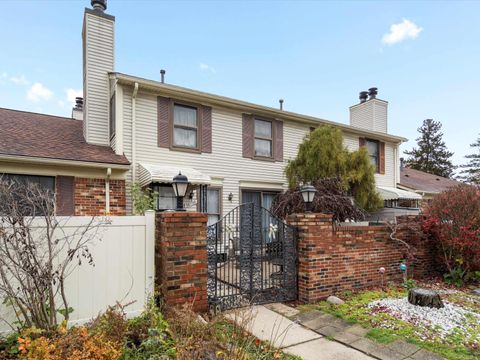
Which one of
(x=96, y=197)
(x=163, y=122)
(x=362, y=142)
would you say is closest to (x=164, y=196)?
(x=96, y=197)

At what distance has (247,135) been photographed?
1028 centimetres

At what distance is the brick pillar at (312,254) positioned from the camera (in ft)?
17.0

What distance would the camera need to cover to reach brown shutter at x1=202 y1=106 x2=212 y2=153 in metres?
9.41

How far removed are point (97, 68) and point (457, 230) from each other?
34.3 feet

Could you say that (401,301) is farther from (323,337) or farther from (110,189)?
(110,189)

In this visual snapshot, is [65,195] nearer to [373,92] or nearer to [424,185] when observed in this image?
[373,92]

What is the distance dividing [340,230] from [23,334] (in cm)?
490

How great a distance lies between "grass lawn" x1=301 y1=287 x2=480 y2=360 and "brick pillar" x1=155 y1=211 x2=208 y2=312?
200cm

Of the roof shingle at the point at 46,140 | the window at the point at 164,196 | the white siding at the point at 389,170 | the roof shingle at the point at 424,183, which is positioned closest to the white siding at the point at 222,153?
the window at the point at 164,196

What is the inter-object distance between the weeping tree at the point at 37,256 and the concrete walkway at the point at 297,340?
6.57ft

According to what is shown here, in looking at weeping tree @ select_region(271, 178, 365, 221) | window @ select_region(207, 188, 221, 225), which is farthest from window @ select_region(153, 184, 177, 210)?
weeping tree @ select_region(271, 178, 365, 221)

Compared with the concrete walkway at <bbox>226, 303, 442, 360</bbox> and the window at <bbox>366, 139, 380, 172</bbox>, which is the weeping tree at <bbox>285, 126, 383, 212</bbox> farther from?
the concrete walkway at <bbox>226, 303, 442, 360</bbox>

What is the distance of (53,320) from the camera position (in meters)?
3.18

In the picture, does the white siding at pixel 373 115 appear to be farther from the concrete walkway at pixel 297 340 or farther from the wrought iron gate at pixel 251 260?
the concrete walkway at pixel 297 340
